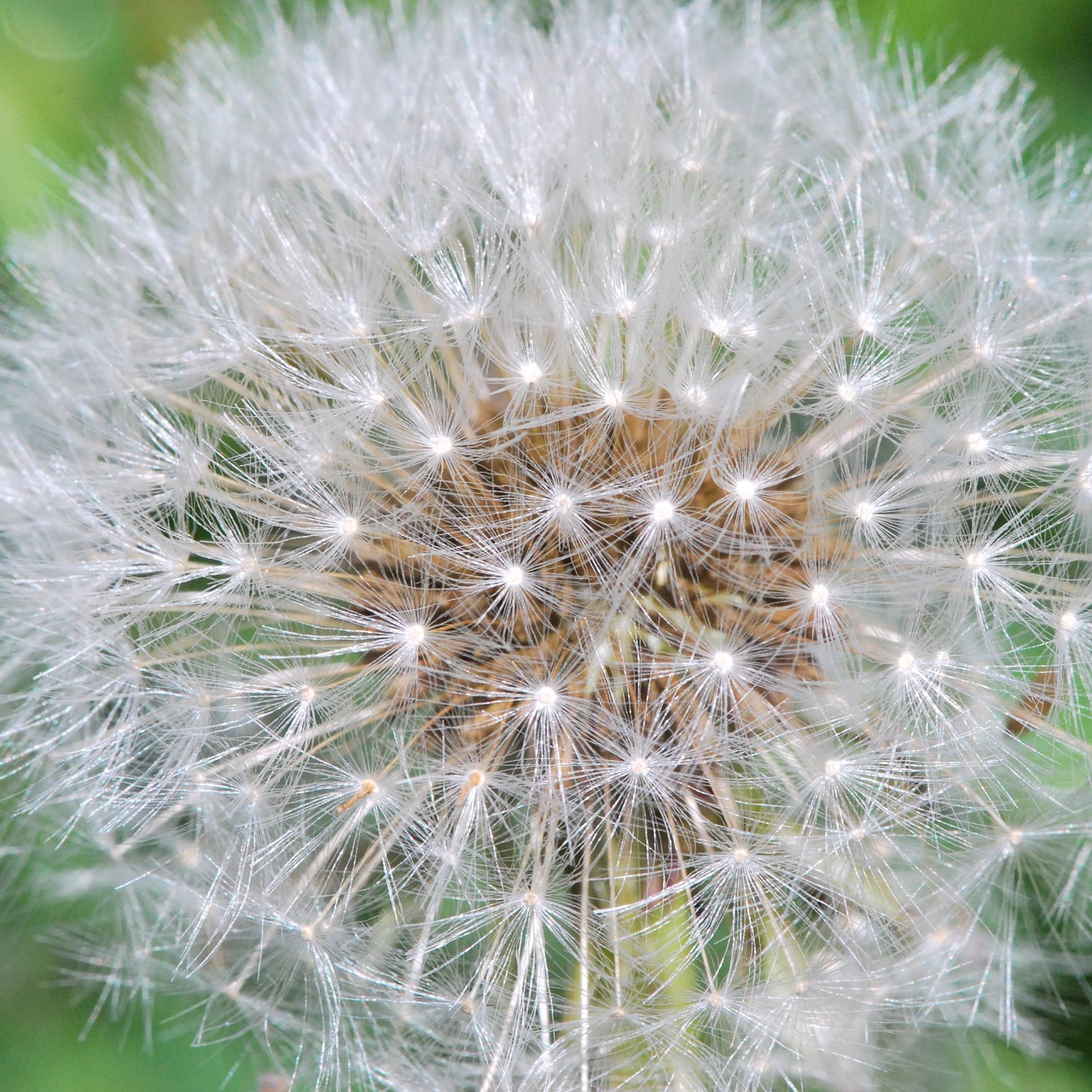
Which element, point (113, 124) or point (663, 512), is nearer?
point (663, 512)

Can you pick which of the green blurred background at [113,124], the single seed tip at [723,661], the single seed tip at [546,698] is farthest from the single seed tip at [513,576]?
the green blurred background at [113,124]

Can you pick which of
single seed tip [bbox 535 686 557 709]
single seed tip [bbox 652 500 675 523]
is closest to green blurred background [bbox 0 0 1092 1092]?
single seed tip [bbox 535 686 557 709]

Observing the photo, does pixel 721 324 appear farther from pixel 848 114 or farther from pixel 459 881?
pixel 459 881

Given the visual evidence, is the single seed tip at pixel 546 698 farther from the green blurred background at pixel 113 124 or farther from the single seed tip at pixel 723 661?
the green blurred background at pixel 113 124

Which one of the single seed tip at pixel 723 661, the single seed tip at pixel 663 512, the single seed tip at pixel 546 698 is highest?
the single seed tip at pixel 663 512

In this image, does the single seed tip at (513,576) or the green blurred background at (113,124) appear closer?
the single seed tip at (513,576)

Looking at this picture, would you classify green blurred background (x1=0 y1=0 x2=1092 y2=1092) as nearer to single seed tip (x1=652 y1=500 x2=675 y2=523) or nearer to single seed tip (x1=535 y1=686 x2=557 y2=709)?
single seed tip (x1=535 y1=686 x2=557 y2=709)

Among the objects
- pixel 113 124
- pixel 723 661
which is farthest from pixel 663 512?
pixel 113 124

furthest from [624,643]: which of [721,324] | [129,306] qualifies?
[129,306]

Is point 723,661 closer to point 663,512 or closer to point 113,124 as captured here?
point 663,512

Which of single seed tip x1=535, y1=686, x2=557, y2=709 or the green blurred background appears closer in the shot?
single seed tip x1=535, y1=686, x2=557, y2=709
